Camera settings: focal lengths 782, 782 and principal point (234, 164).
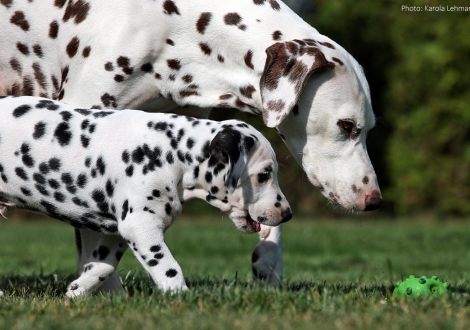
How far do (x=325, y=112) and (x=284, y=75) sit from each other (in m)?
0.42

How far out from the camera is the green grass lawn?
389cm

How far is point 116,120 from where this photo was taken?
202 inches

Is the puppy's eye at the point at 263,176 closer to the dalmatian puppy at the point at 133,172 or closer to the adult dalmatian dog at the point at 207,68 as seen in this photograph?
the dalmatian puppy at the point at 133,172

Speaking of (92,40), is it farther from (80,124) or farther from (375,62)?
(375,62)

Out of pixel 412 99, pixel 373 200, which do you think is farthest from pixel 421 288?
pixel 412 99

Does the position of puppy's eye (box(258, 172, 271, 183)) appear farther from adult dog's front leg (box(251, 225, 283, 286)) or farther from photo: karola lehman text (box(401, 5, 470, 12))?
photo: karola lehman text (box(401, 5, 470, 12))

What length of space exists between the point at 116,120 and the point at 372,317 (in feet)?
7.19

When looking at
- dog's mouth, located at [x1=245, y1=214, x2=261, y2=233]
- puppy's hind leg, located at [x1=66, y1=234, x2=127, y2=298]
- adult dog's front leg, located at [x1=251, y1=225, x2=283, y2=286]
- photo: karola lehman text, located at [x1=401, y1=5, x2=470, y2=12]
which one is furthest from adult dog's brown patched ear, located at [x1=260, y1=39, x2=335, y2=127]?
photo: karola lehman text, located at [x1=401, y1=5, x2=470, y2=12]

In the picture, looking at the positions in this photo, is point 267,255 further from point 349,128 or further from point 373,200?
point 349,128

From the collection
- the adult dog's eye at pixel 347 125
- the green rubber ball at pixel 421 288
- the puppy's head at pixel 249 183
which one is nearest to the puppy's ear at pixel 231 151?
the puppy's head at pixel 249 183

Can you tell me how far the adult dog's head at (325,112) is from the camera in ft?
17.4

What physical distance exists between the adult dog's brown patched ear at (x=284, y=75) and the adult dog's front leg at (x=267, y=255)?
1219 mm

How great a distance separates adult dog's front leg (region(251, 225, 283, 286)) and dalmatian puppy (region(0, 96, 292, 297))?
3.71 feet

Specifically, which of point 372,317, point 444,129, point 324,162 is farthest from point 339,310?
point 444,129
